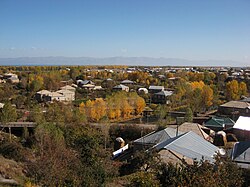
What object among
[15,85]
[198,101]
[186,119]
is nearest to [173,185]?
[186,119]

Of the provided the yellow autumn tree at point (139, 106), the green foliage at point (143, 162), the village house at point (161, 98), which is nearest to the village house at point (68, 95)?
the village house at point (161, 98)

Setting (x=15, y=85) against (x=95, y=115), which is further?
(x=15, y=85)

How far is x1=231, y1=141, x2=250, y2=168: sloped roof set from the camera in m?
11.4

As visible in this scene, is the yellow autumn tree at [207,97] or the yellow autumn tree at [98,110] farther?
the yellow autumn tree at [207,97]

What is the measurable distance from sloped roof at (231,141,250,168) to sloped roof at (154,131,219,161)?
35.6 inches

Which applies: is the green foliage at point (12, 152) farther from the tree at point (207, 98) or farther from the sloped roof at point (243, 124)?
the tree at point (207, 98)

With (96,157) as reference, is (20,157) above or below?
below

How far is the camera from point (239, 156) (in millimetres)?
11672

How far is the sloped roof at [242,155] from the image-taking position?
1135 centimetres

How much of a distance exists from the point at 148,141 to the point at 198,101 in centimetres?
1578

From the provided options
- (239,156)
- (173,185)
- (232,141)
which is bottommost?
(232,141)

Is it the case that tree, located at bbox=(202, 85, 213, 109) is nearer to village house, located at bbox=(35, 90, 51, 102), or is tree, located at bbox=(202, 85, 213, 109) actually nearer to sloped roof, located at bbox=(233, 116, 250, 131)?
sloped roof, located at bbox=(233, 116, 250, 131)

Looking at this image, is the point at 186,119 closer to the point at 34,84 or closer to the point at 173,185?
the point at 173,185

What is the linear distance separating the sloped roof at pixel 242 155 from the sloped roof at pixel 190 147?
35.6 inches
